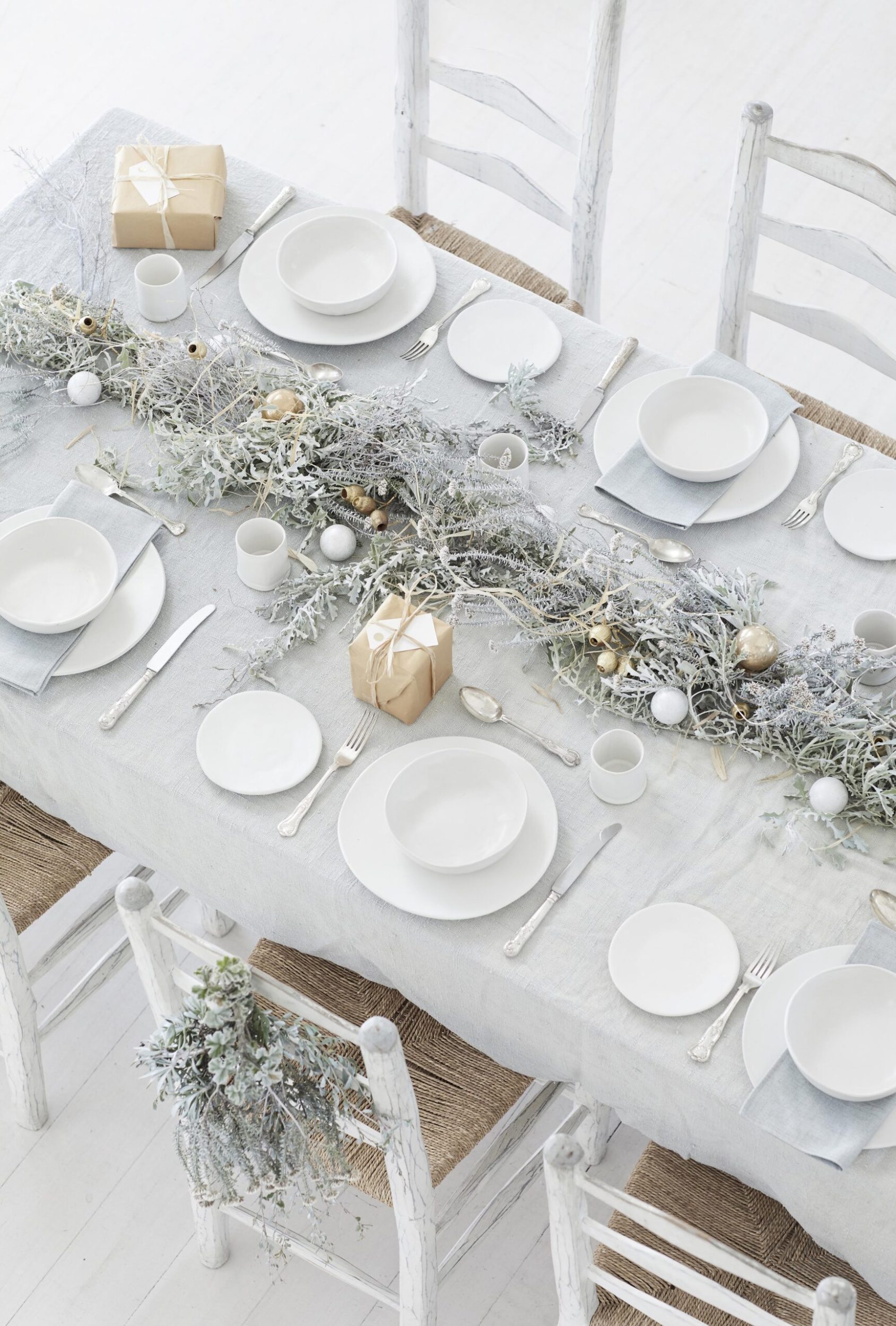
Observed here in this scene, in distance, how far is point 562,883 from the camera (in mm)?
1566

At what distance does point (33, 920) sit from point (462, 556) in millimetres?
780

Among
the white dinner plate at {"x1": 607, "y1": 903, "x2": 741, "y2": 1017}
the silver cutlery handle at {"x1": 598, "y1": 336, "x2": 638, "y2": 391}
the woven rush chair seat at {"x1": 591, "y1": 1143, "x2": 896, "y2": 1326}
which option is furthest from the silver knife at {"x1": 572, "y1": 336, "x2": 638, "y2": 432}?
the woven rush chair seat at {"x1": 591, "y1": 1143, "x2": 896, "y2": 1326}

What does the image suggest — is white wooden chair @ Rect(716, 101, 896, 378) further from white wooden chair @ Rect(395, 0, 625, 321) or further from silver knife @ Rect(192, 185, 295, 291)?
silver knife @ Rect(192, 185, 295, 291)

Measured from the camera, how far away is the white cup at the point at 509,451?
1814 millimetres

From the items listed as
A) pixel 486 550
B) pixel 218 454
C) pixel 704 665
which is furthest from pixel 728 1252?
pixel 218 454

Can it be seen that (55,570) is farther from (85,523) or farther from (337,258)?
(337,258)

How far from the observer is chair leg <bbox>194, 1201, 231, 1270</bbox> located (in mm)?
1923

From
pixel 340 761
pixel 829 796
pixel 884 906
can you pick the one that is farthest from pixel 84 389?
pixel 884 906

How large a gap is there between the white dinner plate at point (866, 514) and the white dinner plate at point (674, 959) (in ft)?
1.86

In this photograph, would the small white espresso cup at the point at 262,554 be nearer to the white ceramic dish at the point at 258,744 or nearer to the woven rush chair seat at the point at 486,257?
the white ceramic dish at the point at 258,744

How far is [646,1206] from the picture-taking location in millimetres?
1188

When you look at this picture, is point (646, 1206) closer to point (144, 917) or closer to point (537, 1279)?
point (144, 917)

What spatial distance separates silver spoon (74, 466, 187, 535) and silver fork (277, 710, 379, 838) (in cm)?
39

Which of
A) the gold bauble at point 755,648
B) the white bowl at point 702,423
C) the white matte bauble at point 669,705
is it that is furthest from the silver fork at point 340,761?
the white bowl at point 702,423
